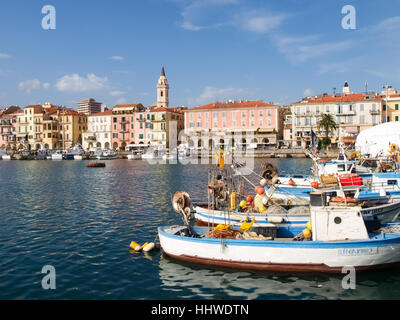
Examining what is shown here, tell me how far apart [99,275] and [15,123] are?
128m

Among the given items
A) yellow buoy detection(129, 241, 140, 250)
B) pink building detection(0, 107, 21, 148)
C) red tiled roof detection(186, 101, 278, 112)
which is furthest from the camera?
pink building detection(0, 107, 21, 148)

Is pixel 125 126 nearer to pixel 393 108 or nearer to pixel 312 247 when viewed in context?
pixel 393 108

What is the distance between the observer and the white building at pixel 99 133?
116 metres

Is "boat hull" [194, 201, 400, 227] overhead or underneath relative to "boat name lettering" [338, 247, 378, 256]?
overhead

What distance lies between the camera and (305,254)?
13.3m

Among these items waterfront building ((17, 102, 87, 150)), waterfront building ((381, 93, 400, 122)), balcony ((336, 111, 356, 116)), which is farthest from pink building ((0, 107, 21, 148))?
waterfront building ((381, 93, 400, 122))

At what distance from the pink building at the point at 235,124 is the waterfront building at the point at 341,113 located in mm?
5775

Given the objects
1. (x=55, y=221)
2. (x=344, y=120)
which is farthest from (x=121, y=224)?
(x=344, y=120)

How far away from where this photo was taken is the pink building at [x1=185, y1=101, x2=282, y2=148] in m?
95.5

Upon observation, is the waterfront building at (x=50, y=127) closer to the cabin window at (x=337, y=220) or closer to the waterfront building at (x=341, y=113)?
the waterfront building at (x=341, y=113)

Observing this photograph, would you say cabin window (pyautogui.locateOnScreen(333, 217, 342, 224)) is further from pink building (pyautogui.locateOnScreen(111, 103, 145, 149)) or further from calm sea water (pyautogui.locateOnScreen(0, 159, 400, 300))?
pink building (pyautogui.locateOnScreen(111, 103, 145, 149))

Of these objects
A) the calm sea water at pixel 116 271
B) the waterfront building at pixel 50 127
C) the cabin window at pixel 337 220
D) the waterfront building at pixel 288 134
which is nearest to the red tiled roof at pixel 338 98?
the waterfront building at pixel 288 134

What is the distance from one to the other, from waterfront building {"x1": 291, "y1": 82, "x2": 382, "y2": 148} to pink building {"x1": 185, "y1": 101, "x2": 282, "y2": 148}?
5.78 metres
